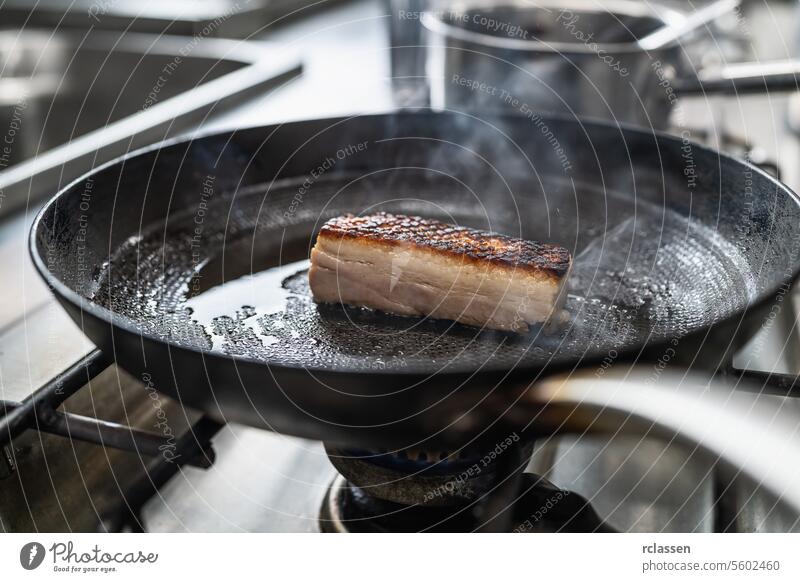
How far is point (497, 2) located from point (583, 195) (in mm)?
737

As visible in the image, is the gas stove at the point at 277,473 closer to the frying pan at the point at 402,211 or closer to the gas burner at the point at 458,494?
the gas burner at the point at 458,494

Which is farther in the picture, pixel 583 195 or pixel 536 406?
pixel 583 195

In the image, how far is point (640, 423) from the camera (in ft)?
2.10

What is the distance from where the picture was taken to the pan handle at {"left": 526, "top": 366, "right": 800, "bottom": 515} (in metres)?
0.58

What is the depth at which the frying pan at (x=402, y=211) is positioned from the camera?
0.57 metres

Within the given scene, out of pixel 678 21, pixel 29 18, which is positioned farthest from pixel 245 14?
pixel 678 21

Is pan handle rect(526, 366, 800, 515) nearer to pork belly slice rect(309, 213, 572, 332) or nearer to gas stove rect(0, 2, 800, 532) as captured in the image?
gas stove rect(0, 2, 800, 532)

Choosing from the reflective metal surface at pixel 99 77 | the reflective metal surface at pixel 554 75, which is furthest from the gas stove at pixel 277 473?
the reflective metal surface at pixel 99 77

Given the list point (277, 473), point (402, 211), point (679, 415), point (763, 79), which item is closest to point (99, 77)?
point (402, 211)

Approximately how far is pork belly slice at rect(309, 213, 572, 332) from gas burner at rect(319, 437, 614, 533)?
0.15m
